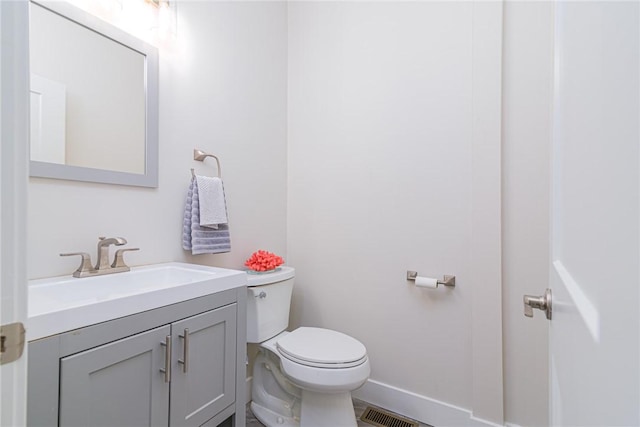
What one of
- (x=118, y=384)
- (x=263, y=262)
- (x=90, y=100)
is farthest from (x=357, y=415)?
(x=90, y=100)

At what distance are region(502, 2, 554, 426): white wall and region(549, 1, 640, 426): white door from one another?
99 centimetres

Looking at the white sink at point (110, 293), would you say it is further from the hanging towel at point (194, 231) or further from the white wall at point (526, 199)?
the white wall at point (526, 199)

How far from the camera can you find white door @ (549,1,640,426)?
23cm

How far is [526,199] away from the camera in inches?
54.2

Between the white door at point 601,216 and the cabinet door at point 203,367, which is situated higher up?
the white door at point 601,216

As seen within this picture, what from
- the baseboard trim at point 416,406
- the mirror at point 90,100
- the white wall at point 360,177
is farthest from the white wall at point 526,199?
the mirror at point 90,100

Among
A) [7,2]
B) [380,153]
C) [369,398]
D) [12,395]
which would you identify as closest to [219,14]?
[380,153]

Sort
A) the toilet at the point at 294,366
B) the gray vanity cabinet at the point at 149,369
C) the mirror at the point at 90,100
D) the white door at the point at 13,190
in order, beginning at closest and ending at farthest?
1. the white door at the point at 13,190
2. the gray vanity cabinet at the point at 149,369
3. the mirror at the point at 90,100
4. the toilet at the point at 294,366

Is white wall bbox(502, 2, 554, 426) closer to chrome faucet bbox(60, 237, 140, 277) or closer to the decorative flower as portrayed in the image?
the decorative flower

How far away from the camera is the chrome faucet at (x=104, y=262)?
105cm

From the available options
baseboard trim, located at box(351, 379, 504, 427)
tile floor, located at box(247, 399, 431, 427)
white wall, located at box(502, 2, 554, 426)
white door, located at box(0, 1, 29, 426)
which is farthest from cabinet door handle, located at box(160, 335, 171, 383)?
white wall, located at box(502, 2, 554, 426)

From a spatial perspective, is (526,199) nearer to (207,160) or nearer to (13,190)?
(207,160)

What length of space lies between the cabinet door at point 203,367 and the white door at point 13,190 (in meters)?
0.58

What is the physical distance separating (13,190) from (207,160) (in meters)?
1.23
